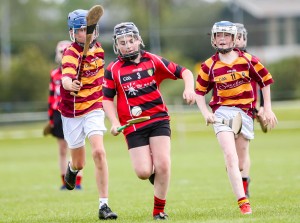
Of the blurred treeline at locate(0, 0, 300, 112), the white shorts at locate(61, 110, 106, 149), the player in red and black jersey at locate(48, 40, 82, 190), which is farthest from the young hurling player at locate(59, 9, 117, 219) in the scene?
the blurred treeline at locate(0, 0, 300, 112)

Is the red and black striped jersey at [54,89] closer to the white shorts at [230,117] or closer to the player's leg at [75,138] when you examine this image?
the player's leg at [75,138]

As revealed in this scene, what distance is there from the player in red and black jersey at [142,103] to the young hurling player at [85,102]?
38 centimetres

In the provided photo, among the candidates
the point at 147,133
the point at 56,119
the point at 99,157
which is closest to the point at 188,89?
the point at 147,133

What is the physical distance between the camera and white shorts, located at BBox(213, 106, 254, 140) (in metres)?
9.95

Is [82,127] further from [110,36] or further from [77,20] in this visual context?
[110,36]

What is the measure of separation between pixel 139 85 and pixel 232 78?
1.15m

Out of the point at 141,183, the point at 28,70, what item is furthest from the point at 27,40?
the point at 141,183

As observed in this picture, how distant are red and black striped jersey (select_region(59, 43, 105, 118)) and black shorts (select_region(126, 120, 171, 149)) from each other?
2.49ft

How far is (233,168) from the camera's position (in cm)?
966

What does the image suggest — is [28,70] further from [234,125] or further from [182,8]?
[234,125]

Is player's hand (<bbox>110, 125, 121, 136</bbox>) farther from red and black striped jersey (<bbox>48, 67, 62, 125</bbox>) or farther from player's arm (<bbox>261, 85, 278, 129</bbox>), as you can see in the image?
red and black striped jersey (<bbox>48, 67, 62, 125</bbox>)

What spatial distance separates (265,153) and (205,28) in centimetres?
4717

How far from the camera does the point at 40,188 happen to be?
15.7 metres

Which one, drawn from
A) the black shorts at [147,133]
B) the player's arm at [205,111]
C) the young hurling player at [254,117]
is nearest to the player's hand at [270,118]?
the player's arm at [205,111]
